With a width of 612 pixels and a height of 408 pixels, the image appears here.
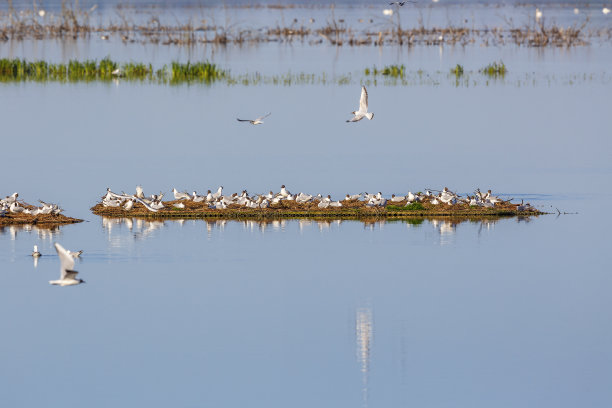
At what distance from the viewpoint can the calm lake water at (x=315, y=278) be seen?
13.4 metres

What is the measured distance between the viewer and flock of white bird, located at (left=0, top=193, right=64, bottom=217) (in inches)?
818

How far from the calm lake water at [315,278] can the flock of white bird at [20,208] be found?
55 cm

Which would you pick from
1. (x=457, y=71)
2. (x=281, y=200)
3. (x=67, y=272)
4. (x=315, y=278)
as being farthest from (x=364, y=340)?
(x=457, y=71)

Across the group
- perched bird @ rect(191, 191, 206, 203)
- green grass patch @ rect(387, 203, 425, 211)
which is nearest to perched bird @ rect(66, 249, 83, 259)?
perched bird @ rect(191, 191, 206, 203)

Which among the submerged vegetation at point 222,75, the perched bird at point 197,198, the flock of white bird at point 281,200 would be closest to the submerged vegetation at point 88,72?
the submerged vegetation at point 222,75

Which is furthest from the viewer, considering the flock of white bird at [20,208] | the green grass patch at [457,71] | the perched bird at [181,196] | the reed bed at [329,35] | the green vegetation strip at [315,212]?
the reed bed at [329,35]

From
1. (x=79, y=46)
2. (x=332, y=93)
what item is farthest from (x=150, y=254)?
(x=79, y=46)

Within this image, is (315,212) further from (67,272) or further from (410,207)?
(67,272)

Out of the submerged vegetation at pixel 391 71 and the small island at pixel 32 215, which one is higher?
the submerged vegetation at pixel 391 71

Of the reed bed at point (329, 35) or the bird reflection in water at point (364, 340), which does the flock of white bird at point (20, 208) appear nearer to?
the bird reflection in water at point (364, 340)

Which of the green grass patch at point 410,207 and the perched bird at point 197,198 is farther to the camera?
the perched bird at point 197,198

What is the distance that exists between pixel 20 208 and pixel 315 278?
18.6 ft

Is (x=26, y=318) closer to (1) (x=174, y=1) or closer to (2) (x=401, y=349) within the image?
(2) (x=401, y=349)

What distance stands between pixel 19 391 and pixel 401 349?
155 inches
